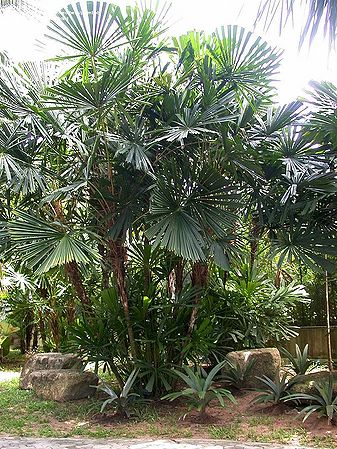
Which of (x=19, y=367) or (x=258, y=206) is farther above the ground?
(x=258, y=206)

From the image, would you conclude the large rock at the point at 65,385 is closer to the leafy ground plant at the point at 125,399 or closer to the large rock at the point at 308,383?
the leafy ground plant at the point at 125,399

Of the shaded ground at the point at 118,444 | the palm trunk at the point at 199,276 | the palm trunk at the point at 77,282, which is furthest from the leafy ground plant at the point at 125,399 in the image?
the palm trunk at the point at 77,282

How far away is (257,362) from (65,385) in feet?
8.19

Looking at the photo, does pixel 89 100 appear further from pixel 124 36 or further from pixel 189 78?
pixel 189 78

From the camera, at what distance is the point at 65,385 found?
6617 mm

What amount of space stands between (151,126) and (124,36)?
3.41 ft

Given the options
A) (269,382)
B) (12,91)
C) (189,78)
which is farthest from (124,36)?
(269,382)

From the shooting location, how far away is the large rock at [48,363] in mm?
7523

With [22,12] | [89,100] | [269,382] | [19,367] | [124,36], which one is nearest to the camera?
[89,100]

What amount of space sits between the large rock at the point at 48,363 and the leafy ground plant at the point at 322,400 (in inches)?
128

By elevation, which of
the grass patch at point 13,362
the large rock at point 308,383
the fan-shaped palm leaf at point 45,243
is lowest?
the grass patch at point 13,362

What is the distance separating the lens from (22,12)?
7.51 meters

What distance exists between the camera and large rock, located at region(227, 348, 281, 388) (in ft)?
22.4

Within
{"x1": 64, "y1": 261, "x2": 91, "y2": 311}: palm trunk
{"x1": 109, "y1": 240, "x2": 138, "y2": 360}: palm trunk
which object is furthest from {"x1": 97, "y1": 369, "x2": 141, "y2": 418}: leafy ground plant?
{"x1": 64, "y1": 261, "x2": 91, "y2": 311}: palm trunk
